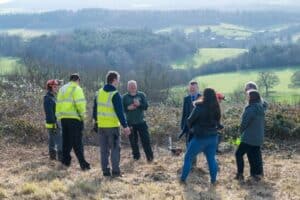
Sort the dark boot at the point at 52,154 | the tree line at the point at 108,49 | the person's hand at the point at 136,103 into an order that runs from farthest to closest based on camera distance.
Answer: the tree line at the point at 108,49 < the dark boot at the point at 52,154 < the person's hand at the point at 136,103

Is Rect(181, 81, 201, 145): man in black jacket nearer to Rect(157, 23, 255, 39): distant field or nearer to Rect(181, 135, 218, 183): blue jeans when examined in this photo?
Rect(181, 135, 218, 183): blue jeans

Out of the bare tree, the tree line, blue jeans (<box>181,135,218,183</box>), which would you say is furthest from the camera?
the tree line

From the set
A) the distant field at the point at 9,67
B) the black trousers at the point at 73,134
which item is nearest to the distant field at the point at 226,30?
the distant field at the point at 9,67

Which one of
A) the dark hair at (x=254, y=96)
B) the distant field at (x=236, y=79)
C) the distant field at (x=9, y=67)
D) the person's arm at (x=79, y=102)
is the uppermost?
the dark hair at (x=254, y=96)

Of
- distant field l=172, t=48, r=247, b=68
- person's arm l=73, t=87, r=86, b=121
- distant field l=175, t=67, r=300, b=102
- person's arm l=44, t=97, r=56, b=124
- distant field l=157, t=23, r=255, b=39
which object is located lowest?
distant field l=175, t=67, r=300, b=102

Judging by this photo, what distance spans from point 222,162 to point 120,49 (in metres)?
36.2

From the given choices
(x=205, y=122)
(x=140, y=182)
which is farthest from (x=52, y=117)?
(x=205, y=122)

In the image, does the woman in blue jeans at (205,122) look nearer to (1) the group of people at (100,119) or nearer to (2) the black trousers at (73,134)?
(1) the group of people at (100,119)

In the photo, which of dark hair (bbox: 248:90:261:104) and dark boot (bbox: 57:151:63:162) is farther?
dark boot (bbox: 57:151:63:162)

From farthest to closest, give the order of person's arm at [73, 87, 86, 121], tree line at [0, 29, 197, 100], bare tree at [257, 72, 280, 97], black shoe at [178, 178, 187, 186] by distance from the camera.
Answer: tree line at [0, 29, 197, 100]
bare tree at [257, 72, 280, 97]
person's arm at [73, 87, 86, 121]
black shoe at [178, 178, 187, 186]

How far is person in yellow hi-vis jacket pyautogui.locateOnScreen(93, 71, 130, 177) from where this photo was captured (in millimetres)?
8625

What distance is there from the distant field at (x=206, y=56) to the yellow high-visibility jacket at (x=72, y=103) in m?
39.6

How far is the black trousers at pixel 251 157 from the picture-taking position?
8953 millimetres

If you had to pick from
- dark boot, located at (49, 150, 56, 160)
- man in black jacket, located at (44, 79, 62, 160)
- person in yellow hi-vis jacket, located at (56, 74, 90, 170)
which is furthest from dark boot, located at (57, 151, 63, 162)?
person in yellow hi-vis jacket, located at (56, 74, 90, 170)
